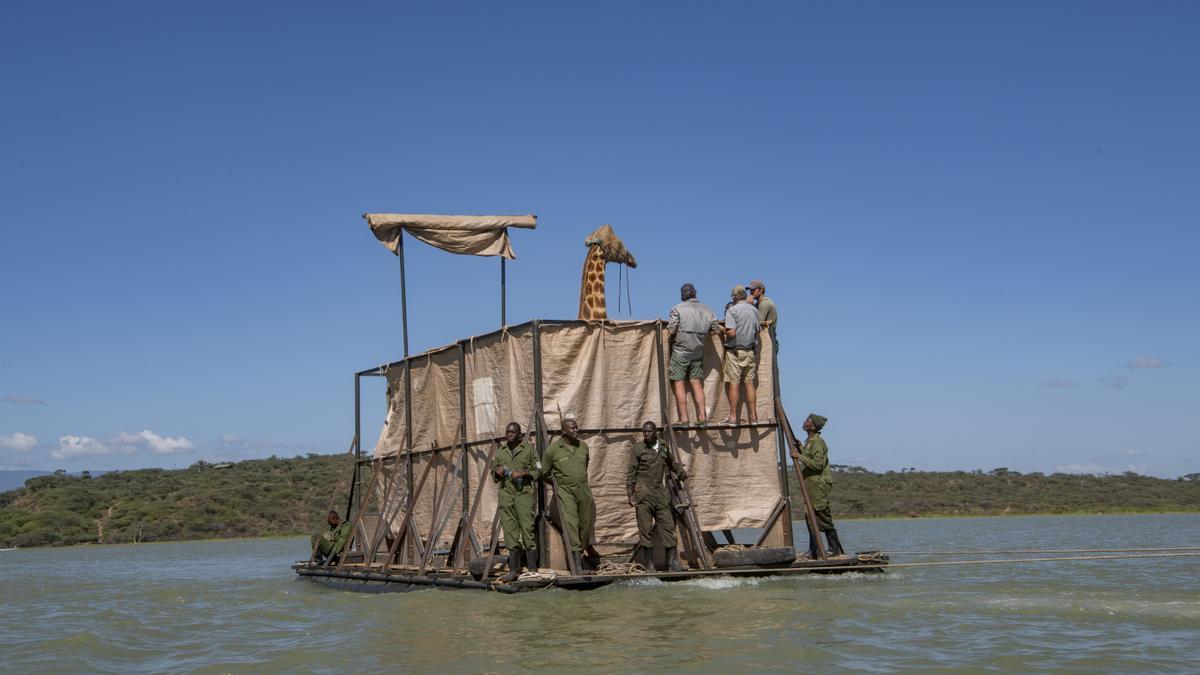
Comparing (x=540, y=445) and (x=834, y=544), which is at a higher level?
(x=540, y=445)

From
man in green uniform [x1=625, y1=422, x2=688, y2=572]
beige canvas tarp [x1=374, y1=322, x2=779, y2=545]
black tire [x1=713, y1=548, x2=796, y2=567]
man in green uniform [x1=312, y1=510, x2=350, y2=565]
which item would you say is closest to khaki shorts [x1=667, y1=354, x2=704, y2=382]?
beige canvas tarp [x1=374, y1=322, x2=779, y2=545]

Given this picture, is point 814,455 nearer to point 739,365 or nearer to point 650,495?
point 739,365

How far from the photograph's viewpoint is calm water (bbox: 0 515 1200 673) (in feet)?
32.8

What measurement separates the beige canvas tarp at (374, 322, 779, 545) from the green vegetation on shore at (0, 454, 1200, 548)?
3142cm

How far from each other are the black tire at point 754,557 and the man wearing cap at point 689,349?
6.56 ft

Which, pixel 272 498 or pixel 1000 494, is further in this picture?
pixel 1000 494

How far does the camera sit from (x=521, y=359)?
615 inches

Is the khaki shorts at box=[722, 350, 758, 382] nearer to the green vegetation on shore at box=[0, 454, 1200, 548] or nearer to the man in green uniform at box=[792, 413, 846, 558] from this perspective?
the man in green uniform at box=[792, 413, 846, 558]

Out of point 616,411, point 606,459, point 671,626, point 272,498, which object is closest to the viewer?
point 671,626

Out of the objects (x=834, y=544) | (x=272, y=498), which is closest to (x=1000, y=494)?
(x=272, y=498)

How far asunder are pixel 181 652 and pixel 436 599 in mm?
3499

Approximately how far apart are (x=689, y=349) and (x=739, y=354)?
79 cm

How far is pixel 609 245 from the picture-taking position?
17.5 metres

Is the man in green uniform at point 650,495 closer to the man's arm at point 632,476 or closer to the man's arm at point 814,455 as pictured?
the man's arm at point 632,476
